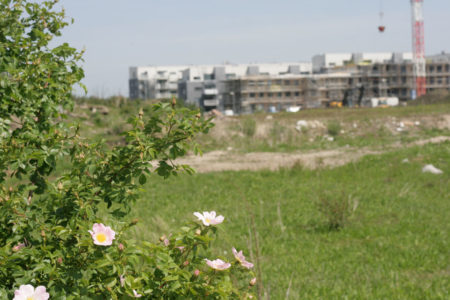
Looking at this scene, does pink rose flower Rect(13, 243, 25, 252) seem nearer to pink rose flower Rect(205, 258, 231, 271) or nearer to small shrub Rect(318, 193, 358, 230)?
pink rose flower Rect(205, 258, 231, 271)

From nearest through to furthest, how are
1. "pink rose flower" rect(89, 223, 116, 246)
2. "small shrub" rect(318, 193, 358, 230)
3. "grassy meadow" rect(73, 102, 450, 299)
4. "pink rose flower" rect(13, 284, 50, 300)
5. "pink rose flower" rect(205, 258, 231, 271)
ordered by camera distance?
"pink rose flower" rect(13, 284, 50, 300)
"pink rose flower" rect(89, 223, 116, 246)
"pink rose flower" rect(205, 258, 231, 271)
"grassy meadow" rect(73, 102, 450, 299)
"small shrub" rect(318, 193, 358, 230)

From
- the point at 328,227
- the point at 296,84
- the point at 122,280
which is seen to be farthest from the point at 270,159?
the point at 296,84

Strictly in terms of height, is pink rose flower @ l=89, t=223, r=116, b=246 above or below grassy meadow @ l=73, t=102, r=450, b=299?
above

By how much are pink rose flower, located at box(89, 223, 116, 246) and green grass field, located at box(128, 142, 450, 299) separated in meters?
0.47

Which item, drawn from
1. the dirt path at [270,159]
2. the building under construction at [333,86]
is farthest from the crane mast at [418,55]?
the dirt path at [270,159]

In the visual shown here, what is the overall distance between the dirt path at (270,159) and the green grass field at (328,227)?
43.9 inches

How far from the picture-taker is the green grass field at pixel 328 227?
5.12 m

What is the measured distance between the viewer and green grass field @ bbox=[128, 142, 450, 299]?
5125 millimetres

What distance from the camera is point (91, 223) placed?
2197mm

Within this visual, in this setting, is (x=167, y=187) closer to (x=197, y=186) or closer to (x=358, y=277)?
(x=197, y=186)

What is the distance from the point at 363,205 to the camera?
8.91 metres

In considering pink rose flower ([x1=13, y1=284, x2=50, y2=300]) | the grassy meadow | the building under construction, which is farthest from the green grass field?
the building under construction

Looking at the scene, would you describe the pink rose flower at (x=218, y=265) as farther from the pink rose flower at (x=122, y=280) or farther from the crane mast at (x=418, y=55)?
the crane mast at (x=418, y=55)

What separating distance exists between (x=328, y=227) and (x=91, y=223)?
18.7ft
